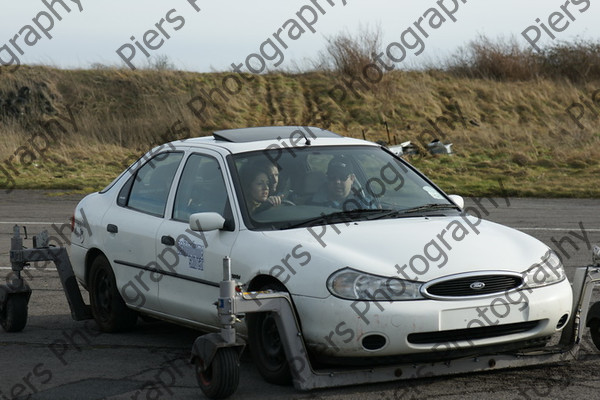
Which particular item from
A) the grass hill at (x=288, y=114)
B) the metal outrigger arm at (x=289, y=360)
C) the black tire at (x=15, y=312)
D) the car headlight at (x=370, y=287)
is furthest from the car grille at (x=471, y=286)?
the grass hill at (x=288, y=114)

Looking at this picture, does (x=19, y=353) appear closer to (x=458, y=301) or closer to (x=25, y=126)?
(x=458, y=301)

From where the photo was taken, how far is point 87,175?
2577 cm

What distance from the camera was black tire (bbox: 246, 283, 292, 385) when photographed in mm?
6312

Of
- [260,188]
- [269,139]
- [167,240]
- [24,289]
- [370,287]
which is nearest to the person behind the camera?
[370,287]

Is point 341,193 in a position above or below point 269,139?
below

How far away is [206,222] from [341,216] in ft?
3.05

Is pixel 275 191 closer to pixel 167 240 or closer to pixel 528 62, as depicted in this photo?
pixel 167 240

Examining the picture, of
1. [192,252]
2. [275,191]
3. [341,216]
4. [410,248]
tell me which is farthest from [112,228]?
[410,248]

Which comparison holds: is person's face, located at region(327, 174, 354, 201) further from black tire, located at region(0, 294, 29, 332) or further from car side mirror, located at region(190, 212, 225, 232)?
black tire, located at region(0, 294, 29, 332)

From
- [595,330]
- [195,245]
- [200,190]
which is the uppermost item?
[200,190]

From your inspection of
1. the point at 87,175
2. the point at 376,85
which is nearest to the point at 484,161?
the point at 87,175

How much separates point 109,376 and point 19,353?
123 centimetres

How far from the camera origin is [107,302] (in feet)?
27.7

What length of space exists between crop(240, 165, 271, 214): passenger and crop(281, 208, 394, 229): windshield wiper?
1.08 ft
